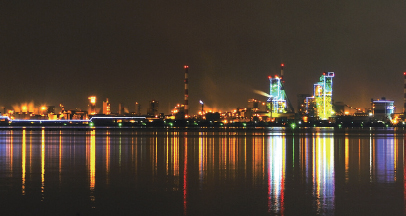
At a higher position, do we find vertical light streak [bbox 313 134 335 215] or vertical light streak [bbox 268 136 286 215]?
vertical light streak [bbox 268 136 286 215]

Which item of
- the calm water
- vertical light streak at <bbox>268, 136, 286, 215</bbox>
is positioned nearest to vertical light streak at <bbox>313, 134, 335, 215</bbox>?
the calm water

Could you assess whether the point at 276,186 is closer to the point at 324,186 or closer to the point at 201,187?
the point at 324,186

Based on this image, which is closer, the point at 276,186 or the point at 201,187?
the point at 201,187

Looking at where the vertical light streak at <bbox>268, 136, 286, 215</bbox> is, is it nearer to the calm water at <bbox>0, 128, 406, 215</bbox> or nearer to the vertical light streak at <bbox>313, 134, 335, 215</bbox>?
the calm water at <bbox>0, 128, 406, 215</bbox>

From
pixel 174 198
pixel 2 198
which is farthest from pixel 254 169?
pixel 2 198

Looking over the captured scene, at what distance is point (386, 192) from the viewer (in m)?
15.7

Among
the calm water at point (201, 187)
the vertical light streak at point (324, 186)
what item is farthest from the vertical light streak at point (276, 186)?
the vertical light streak at point (324, 186)

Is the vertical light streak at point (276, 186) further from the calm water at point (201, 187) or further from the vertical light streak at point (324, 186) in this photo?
the vertical light streak at point (324, 186)

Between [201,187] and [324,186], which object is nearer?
[201,187]

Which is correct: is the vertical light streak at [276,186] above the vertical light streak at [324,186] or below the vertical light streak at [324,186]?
above

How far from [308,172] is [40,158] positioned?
13.7 meters

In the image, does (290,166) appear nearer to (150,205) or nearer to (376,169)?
(376,169)

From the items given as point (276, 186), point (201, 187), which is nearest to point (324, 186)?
point (276, 186)

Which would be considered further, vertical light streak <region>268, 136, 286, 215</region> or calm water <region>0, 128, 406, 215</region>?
vertical light streak <region>268, 136, 286, 215</region>
